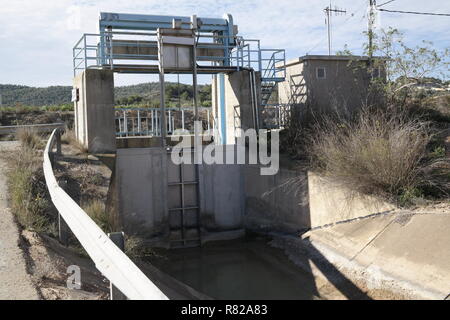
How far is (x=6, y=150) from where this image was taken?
12.1m

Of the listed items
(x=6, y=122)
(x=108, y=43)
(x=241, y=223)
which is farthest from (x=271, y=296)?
(x=6, y=122)

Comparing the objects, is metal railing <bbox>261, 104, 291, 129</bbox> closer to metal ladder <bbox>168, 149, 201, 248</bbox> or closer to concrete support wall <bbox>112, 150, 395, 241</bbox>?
concrete support wall <bbox>112, 150, 395, 241</bbox>

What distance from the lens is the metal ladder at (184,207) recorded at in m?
14.2

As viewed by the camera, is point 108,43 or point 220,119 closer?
point 108,43

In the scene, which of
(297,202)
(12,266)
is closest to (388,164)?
(297,202)

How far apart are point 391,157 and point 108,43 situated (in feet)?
30.2

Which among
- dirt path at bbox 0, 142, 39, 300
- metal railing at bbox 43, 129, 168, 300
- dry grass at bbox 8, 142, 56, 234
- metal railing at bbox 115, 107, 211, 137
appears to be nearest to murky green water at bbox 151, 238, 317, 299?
dry grass at bbox 8, 142, 56, 234

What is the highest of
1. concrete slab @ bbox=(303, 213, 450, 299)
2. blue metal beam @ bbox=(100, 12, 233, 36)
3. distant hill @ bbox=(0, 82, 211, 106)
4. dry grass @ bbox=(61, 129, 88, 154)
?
distant hill @ bbox=(0, 82, 211, 106)

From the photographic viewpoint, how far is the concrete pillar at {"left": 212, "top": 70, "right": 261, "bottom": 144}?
1496cm

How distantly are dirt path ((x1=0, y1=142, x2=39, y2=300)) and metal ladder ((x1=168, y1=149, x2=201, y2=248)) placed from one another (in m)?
7.53

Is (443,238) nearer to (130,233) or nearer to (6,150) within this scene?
(130,233)

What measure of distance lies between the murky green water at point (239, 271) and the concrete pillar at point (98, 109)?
3.78 meters

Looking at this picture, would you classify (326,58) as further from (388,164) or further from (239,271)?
(239,271)

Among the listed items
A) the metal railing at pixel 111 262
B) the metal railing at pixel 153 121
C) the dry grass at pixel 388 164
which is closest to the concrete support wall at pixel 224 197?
the dry grass at pixel 388 164
